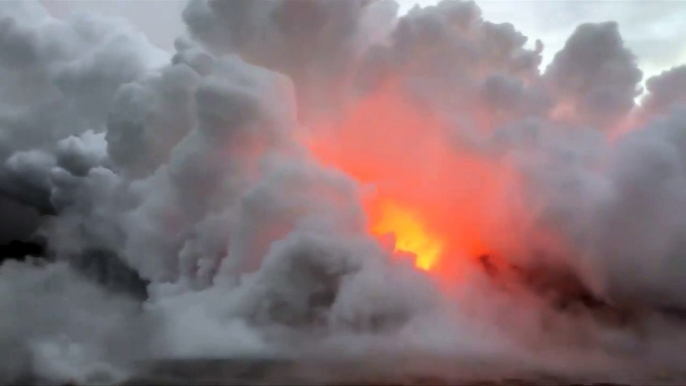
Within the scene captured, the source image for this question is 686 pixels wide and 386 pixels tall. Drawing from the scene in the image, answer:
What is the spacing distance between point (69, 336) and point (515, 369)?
1404 inches

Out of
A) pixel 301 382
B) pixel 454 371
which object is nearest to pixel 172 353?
pixel 301 382

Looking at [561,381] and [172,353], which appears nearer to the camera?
[561,381]

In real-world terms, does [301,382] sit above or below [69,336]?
below

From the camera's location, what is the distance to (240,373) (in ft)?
165

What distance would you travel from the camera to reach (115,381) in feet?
156

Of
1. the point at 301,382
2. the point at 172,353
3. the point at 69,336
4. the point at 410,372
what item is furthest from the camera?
the point at 69,336

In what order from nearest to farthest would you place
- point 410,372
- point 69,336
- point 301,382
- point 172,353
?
point 301,382 < point 410,372 < point 172,353 < point 69,336

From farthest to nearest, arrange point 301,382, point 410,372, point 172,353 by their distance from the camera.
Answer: point 172,353, point 410,372, point 301,382

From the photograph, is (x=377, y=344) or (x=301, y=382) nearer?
(x=301, y=382)

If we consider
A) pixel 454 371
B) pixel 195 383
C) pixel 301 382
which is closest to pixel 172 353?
pixel 195 383

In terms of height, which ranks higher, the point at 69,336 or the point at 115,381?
the point at 69,336

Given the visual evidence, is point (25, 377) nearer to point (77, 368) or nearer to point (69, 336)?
point (77, 368)

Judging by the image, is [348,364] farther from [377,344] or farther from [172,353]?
[172,353]

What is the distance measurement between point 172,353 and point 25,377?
10.9 meters
